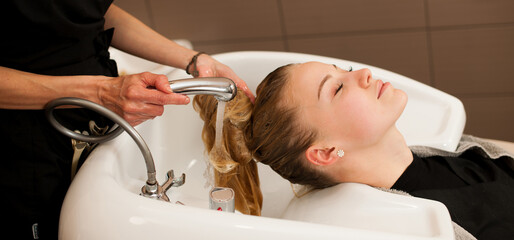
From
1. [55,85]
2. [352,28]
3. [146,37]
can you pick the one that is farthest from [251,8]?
[55,85]

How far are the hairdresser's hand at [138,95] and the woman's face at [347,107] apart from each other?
337 mm

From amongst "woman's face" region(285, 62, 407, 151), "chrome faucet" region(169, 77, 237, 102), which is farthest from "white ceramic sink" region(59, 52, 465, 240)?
"chrome faucet" region(169, 77, 237, 102)

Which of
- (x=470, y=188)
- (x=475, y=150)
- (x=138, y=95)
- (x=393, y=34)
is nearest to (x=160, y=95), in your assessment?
(x=138, y=95)

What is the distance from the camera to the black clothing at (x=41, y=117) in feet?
3.98

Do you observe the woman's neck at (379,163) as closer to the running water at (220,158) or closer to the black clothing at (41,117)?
the running water at (220,158)

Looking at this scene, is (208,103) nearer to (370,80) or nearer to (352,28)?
(370,80)

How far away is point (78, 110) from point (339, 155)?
0.65m

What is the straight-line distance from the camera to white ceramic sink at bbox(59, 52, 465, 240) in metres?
1.06

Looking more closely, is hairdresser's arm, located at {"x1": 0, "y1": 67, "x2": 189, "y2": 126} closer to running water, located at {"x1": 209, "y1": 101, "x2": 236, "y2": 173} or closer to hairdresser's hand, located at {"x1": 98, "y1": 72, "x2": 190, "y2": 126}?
hairdresser's hand, located at {"x1": 98, "y1": 72, "x2": 190, "y2": 126}

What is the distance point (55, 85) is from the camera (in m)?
1.17

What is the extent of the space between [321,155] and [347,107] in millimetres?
135

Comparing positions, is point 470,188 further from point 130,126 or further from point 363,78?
point 130,126

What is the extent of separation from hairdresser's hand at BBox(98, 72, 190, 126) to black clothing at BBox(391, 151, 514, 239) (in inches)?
26.2

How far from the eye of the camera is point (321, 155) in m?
1.36
